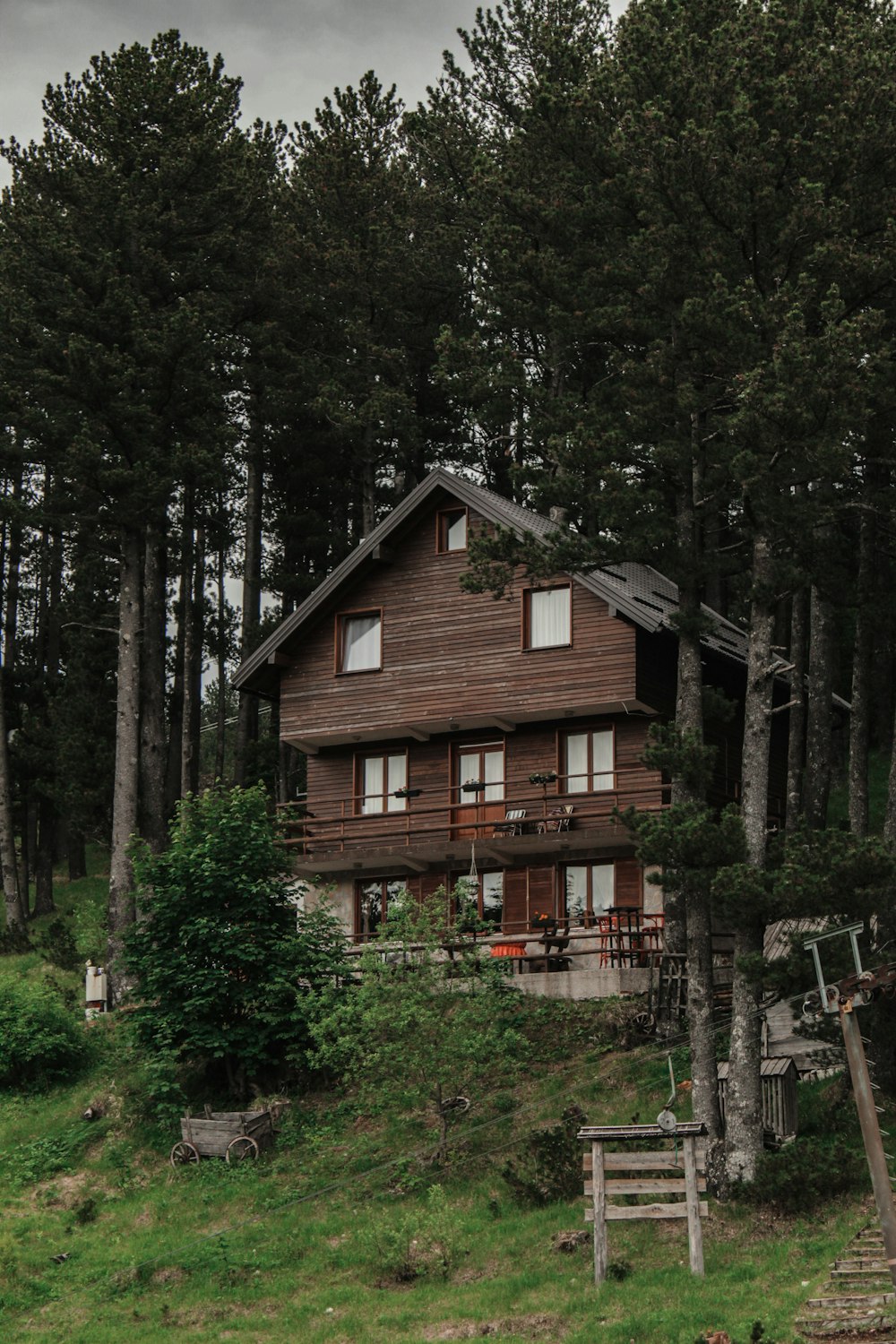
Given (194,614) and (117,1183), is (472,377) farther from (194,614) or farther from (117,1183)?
(194,614)

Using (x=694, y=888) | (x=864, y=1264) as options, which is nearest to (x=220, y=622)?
(x=694, y=888)

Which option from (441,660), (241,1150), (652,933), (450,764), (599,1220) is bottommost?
(241,1150)

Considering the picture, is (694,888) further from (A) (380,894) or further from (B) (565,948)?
(A) (380,894)

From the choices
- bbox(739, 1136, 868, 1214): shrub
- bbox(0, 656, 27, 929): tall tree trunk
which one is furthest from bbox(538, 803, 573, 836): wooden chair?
bbox(0, 656, 27, 929): tall tree trunk

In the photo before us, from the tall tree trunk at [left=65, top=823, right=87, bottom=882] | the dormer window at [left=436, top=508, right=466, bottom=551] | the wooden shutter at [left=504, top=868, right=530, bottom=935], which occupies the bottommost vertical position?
the wooden shutter at [left=504, top=868, right=530, bottom=935]

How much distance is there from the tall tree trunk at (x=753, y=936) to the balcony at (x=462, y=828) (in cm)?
813

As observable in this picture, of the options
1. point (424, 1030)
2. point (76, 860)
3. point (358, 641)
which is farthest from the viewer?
point (76, 860)

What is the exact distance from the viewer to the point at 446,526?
1527 inches

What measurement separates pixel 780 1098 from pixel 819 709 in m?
14.0

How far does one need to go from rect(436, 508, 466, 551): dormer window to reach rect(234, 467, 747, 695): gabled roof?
424 millimetres

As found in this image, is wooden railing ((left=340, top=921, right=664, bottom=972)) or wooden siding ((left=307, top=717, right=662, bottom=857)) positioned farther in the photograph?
wooden siding ((left=307, top=717, right=662, bottom=857))

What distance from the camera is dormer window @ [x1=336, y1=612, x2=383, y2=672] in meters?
39.2

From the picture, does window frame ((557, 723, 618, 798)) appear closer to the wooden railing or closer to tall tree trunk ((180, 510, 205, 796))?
the wooden railing

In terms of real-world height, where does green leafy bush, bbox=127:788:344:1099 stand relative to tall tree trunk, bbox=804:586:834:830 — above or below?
below
